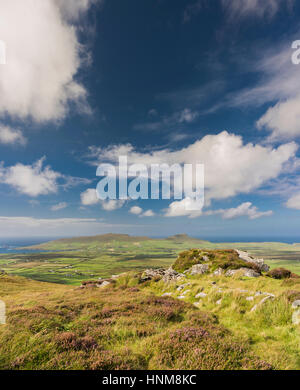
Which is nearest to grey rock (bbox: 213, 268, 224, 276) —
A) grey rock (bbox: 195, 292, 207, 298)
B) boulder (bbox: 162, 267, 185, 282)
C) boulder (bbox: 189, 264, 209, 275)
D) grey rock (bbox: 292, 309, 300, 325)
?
boulder (bbox: 189, 264, 209, 275)

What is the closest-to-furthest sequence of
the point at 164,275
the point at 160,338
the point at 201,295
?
1. the point at 160,338
2. the point at 201,295
3. the point at 164,275

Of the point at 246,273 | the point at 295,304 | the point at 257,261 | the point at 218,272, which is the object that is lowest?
the point at 218,272

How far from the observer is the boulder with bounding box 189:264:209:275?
76.9 feet

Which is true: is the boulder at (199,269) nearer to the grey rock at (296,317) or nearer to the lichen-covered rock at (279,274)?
the lichen-covered rock at (279,274)

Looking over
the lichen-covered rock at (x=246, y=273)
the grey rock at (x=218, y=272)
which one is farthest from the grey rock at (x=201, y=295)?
the grey rock at (x=218, y=272)

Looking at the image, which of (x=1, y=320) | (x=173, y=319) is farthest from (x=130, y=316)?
(x=1, y=320)

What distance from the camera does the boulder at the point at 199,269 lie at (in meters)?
23.4

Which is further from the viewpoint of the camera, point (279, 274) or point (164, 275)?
point (164, 275)

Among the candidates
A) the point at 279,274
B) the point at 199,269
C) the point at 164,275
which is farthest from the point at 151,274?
the point at 279,274

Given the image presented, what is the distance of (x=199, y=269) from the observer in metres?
23.8

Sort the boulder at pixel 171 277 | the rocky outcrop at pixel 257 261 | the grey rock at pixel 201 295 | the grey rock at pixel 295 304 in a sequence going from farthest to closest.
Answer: the rocky outcrop at pixel 257 261
the boulder at pixel 171 277
the grey rock at pixel 201 295
the grey rock at pixel 295 304

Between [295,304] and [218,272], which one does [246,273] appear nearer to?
[218,272]

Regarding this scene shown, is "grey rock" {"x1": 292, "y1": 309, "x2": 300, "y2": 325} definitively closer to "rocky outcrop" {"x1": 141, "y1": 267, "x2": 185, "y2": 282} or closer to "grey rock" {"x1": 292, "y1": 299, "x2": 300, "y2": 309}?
"grey rock" {"x1": 292, "y1": 299, "x2": 300, "y2": 309}

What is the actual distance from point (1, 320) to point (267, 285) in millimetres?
18671
